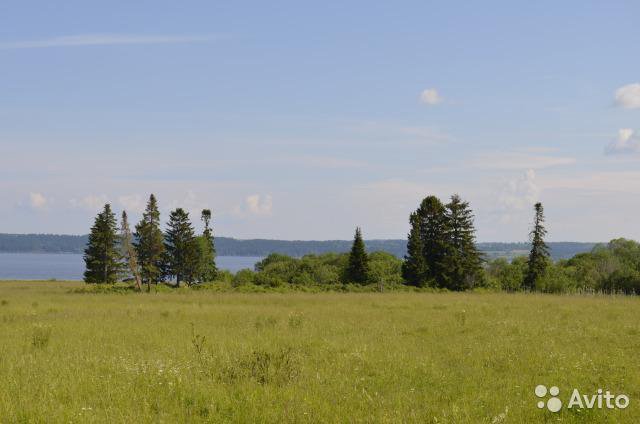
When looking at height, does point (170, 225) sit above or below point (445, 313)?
above

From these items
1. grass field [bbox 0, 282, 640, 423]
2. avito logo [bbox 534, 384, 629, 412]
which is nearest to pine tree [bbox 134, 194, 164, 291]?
grass field [bbox 0, 282, 640, 423]

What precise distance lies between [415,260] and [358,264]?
7245 mm

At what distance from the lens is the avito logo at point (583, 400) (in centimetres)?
868

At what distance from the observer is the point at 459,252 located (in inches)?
2424

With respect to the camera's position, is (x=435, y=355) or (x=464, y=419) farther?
(x=435, y=355)

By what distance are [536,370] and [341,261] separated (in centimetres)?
10049

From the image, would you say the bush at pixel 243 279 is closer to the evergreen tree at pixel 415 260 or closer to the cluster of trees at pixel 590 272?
the evergreen tree at pixel 415 260

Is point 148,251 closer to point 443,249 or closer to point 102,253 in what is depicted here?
point 102,253

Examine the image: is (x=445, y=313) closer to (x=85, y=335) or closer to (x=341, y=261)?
(x=85, y=335)

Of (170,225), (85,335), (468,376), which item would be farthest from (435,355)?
(170,225)

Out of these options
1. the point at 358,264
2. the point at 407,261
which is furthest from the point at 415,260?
the point at 358,264

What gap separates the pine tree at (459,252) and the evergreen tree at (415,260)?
2.90 meters

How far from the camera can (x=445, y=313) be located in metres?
23.3

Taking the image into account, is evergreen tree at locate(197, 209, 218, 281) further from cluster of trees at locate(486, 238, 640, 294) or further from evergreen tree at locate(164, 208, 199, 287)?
cluster of trees at locate(486, 238, 640, 294)
